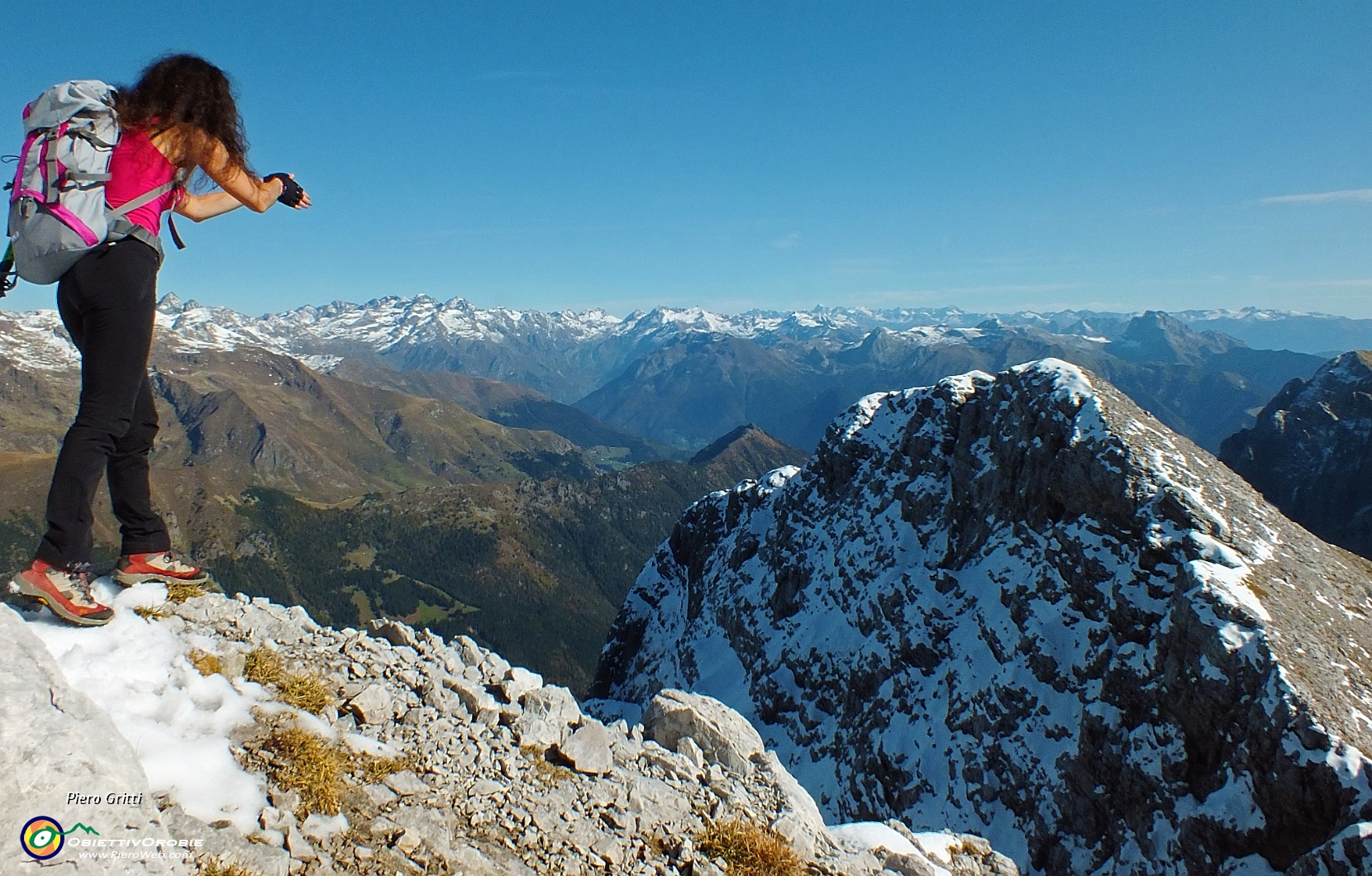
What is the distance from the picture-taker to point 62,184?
5719mm

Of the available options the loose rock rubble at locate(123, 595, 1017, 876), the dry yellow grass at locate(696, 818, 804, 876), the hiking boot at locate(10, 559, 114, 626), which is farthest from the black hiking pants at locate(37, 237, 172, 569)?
the dry yellow grass at locate(696, 818, 804, 876)

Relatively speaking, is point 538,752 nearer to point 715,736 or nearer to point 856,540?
point 715,736

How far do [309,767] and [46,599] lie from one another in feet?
9.83

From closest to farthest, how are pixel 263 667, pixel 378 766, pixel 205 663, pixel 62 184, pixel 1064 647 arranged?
pixel 62 184
pixel 378 766
pixel 205 663
pixel 263 667
pixel 1064 647

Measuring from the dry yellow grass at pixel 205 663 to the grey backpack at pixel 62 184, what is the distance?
4.20 metres

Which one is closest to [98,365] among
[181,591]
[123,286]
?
[123,286]

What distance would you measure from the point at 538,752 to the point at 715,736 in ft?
12.1

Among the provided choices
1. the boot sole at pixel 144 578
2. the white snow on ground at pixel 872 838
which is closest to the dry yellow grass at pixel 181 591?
the boot sole at pixel 144 578

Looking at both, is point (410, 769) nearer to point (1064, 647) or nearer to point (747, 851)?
point (747, 851)

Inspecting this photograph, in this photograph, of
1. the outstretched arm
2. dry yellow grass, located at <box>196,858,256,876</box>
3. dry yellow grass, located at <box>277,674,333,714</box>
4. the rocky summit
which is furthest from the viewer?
the rocky summit

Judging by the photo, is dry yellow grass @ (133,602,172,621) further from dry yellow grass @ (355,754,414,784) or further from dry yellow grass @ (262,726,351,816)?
dry yellow grass @ (355,754,414,784)

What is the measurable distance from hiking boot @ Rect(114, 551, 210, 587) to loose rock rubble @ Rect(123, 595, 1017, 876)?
1.36ft

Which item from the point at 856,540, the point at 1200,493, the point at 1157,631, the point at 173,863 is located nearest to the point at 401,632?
the point at 173,863

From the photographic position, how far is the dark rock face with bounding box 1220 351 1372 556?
492 ft
